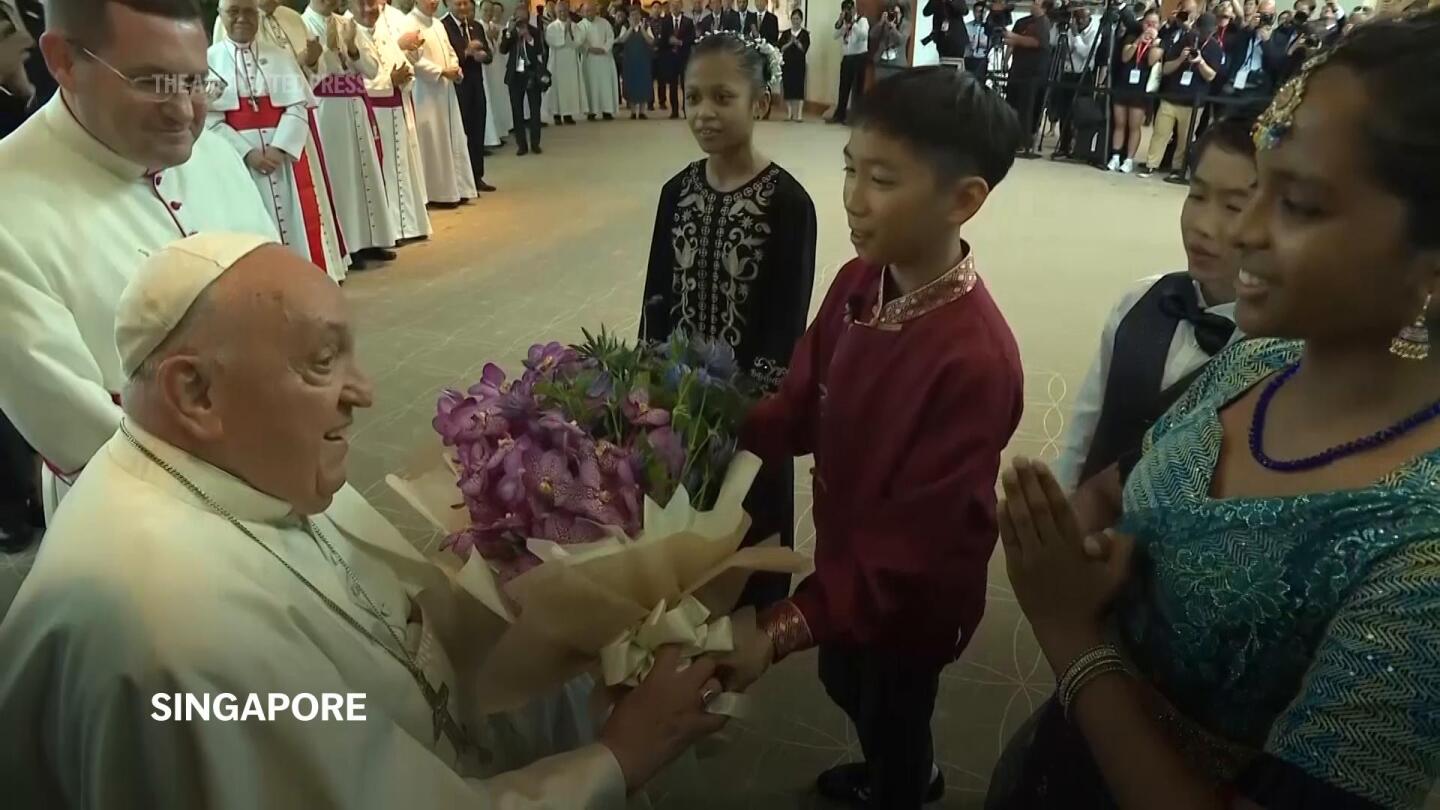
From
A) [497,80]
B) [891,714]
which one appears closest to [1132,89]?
[497,80]

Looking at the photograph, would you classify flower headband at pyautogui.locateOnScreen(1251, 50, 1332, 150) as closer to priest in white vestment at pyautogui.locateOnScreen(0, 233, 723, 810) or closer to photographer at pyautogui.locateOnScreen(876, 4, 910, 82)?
priest in white vestment at pyautogui.locateOnScreen(0, 233, 723, 810)

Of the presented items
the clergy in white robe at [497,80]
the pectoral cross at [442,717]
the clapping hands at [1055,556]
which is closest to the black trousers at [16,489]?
the pectoral cross at [442,717]

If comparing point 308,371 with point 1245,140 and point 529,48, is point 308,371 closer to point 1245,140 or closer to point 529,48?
point 1245,140

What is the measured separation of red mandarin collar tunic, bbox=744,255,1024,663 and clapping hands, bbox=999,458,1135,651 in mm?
323

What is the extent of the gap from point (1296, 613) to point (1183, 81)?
38.1ft

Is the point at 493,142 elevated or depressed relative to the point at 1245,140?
depressed

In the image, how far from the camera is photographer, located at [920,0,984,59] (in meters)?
13.5

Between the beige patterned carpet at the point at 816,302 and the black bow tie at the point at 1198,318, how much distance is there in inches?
49.4

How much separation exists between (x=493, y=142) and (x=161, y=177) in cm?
1075

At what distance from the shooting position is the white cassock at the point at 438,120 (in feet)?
27.7

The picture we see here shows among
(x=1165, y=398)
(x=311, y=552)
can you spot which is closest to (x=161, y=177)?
(x=311, y=552)

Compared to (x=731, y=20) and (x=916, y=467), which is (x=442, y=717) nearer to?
(x=916, y=467)

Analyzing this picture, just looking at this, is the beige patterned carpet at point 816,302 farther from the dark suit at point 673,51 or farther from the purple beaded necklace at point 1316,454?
the dark suit at point 673,51

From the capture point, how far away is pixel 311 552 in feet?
4.60
